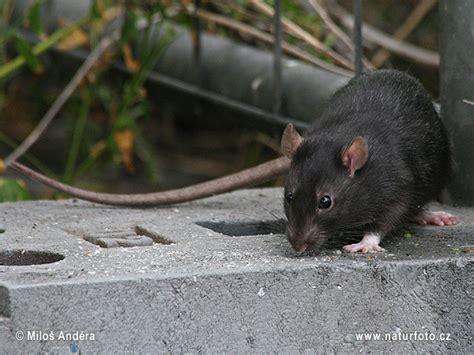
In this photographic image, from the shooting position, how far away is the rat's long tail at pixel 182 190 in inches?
197

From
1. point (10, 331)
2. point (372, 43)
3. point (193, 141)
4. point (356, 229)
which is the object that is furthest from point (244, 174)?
point (193, 141)

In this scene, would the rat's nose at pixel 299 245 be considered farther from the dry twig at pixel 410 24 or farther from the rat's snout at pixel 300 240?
the dry twig at pixel 410 24

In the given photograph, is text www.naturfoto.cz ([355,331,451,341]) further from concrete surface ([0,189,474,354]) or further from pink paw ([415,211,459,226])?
pink paw ([415,211,459,226])

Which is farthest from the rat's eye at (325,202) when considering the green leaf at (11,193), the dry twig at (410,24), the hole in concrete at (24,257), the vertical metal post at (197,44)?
the dry twig at (410,24)

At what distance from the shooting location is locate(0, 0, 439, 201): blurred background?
6219 mm

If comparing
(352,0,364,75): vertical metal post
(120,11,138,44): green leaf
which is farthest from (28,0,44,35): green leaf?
(352,0,364,75): vertical metal post

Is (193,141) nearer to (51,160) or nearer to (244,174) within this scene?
(51,160)

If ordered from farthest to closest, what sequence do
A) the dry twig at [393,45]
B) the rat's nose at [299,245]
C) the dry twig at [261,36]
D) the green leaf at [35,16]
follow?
the dry twig at [393,45]
the dry twig at [261,36]
the green leaf at [35,16]
the rat's nose at [299,245]

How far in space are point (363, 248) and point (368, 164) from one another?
373 mm

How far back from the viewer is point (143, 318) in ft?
11.8

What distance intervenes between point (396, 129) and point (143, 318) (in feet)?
4.73

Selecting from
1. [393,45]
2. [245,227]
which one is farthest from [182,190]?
[393,45]

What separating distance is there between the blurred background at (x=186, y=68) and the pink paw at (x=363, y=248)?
1.56 m

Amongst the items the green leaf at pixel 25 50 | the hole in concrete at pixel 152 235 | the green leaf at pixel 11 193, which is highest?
the green leaf at pixel 25 50
